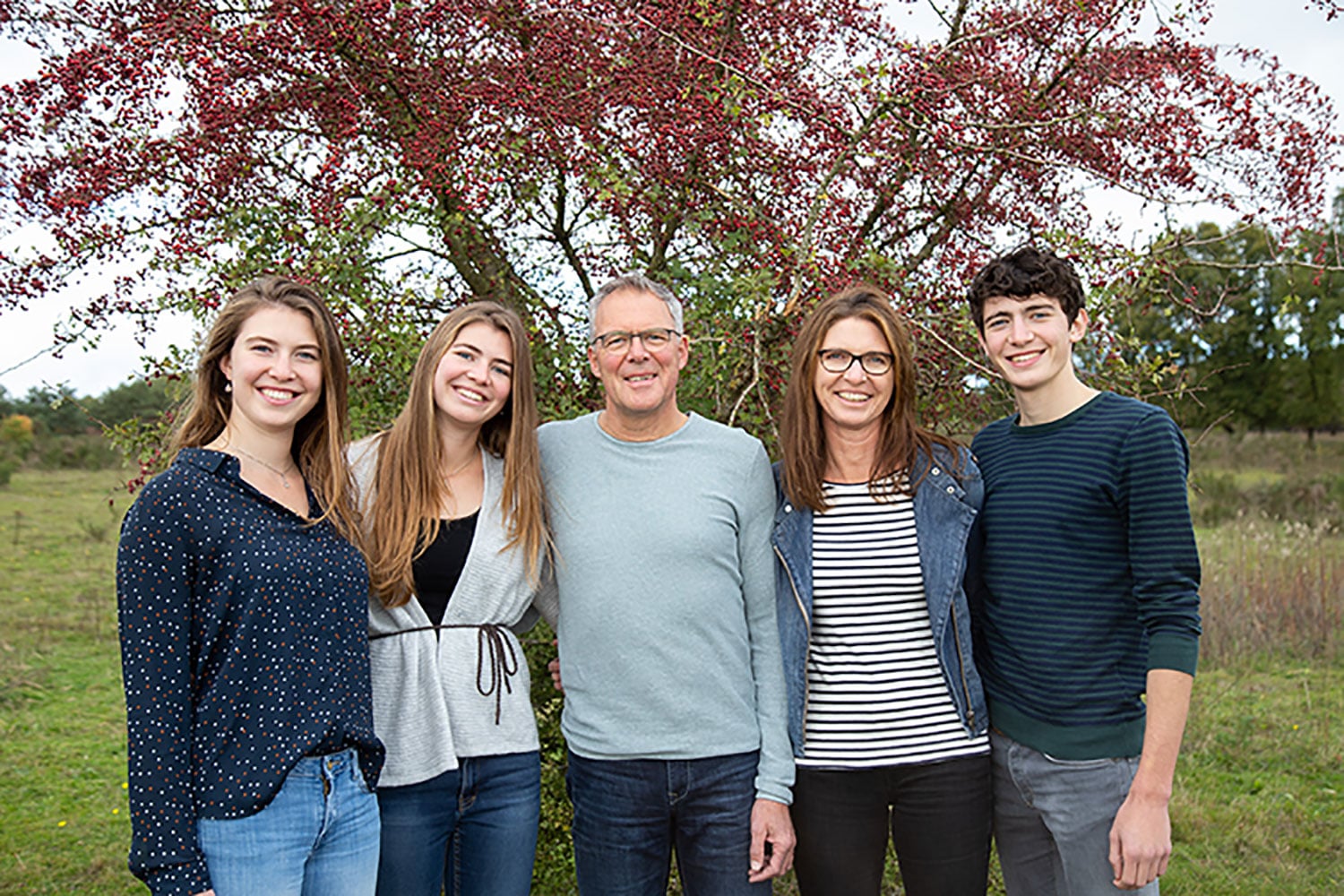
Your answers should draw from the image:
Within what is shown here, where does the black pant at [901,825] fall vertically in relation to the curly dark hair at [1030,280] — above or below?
below

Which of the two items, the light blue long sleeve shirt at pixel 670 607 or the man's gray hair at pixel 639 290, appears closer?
the light blue long sleeve shirt at pixel 670 607

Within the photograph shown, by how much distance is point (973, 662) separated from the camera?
8.61 ft

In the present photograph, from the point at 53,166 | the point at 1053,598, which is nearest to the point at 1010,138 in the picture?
the point at 1053,598

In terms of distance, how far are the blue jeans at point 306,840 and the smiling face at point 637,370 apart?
106 cm

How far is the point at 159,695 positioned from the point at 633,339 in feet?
4.46

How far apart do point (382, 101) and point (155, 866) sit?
2.85m

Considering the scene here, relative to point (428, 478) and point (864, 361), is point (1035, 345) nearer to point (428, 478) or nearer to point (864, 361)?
point (864, 361)

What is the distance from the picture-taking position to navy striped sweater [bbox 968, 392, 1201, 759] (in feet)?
7.70

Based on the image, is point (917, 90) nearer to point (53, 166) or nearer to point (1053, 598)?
point (1053, 598)

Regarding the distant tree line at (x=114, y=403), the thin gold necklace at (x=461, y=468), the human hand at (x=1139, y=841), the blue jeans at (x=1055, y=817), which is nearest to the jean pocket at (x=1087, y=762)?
the blue jeans at (x=1055, y=817)

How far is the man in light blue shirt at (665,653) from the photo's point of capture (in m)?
2.57

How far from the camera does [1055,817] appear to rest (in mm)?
2516

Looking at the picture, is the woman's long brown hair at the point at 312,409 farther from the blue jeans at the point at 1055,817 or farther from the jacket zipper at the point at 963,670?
the blue jeans at the point at 1055,817

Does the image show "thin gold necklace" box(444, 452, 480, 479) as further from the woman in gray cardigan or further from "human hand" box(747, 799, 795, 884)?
"human hand" box(747, 799, 795, 884)
